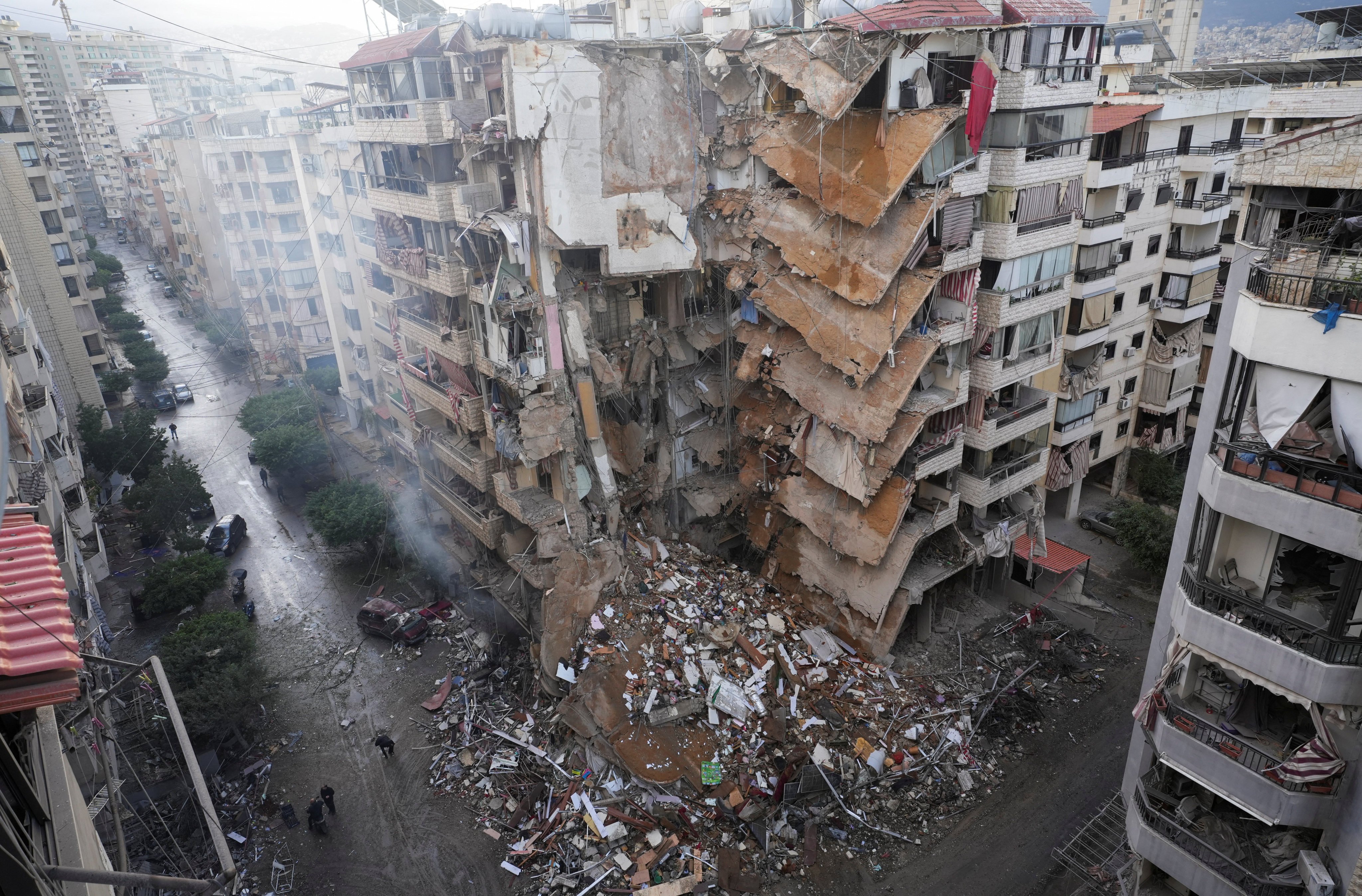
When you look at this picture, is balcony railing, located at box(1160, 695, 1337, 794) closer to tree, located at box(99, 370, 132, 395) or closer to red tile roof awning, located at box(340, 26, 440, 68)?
red tile roof awning, located at box(340, 26, 440, 68)

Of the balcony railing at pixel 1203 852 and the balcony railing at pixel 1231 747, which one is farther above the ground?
the balcony railing at pixel 1231 747

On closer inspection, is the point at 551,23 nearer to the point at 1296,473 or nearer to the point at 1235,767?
the point at 1296,473

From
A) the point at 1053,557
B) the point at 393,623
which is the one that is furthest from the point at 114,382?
the point at 1053,557

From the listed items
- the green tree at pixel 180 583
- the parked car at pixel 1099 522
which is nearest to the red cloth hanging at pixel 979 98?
the parked car at pixel 1099 522

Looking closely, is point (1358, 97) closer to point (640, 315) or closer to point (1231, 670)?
point (1231, 670)

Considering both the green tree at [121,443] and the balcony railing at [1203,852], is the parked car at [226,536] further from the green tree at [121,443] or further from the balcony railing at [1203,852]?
the balcony railing at [1203,852]

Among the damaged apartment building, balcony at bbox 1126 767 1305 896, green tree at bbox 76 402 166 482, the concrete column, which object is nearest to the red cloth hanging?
the damaged apartment building

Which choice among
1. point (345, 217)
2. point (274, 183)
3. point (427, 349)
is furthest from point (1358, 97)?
point (274, 183)
